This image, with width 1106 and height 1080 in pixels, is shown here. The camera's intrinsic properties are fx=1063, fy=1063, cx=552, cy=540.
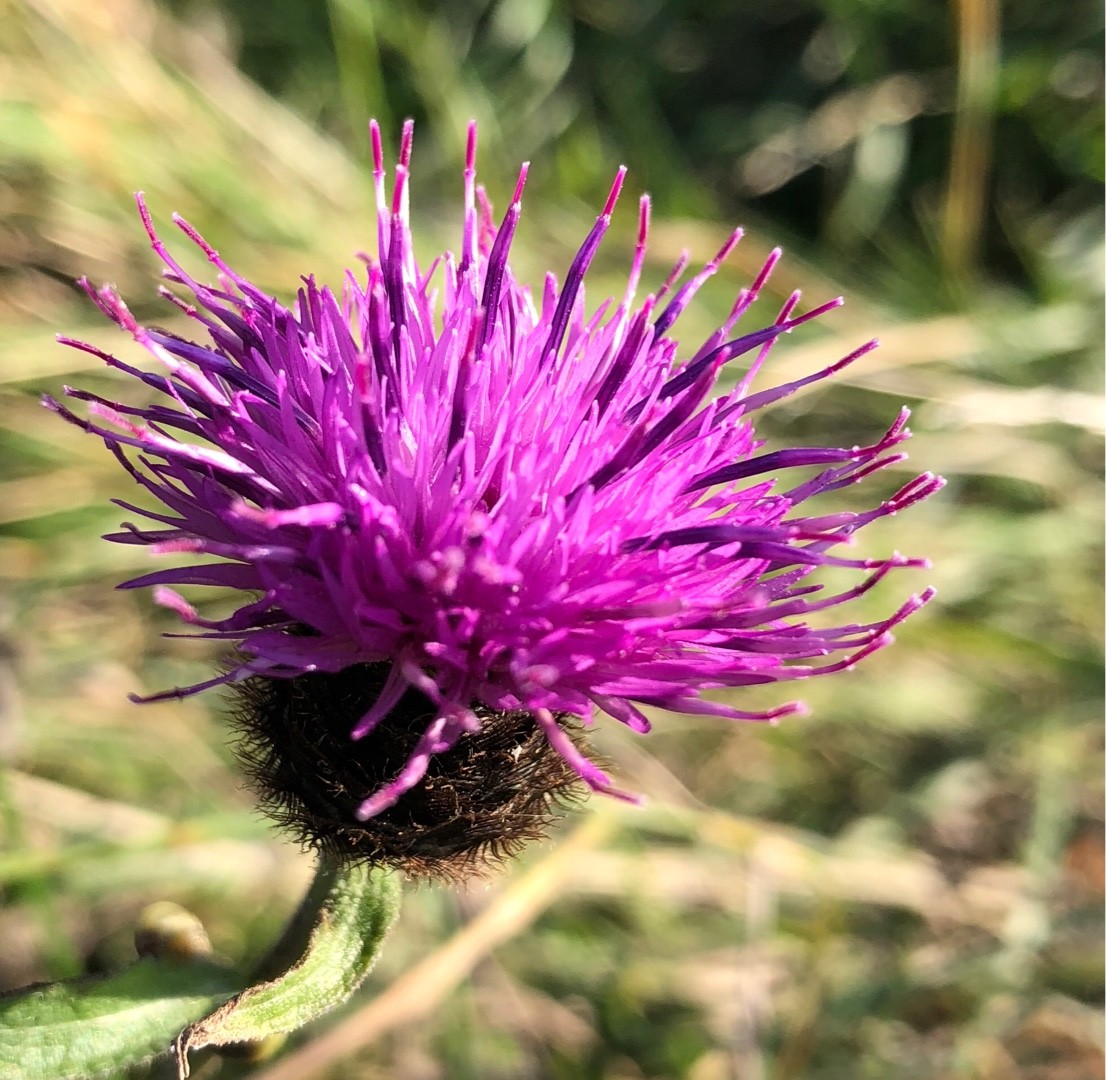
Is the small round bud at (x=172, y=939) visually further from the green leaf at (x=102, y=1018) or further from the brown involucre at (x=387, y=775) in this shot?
the brown involucre at (x=387, y=775)

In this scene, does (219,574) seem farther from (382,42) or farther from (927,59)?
(927,59)

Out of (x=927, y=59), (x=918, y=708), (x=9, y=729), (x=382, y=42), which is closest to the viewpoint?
(x=9, y=729)

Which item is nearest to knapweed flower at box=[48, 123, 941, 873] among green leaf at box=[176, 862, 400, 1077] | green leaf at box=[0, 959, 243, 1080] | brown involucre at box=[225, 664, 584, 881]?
brown involucre at box=[225, 664, 584, 881]

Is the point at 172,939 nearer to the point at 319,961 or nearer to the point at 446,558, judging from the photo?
the point at 319,961

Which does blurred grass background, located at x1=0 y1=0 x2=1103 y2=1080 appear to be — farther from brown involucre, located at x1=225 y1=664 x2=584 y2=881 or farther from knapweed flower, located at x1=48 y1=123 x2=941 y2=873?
knapweed flower, located at x1=48 y1=123 x2=941 y2=873

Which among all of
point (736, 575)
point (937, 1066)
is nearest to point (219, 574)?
point (736, 575)

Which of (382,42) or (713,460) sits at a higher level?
(382,42)
